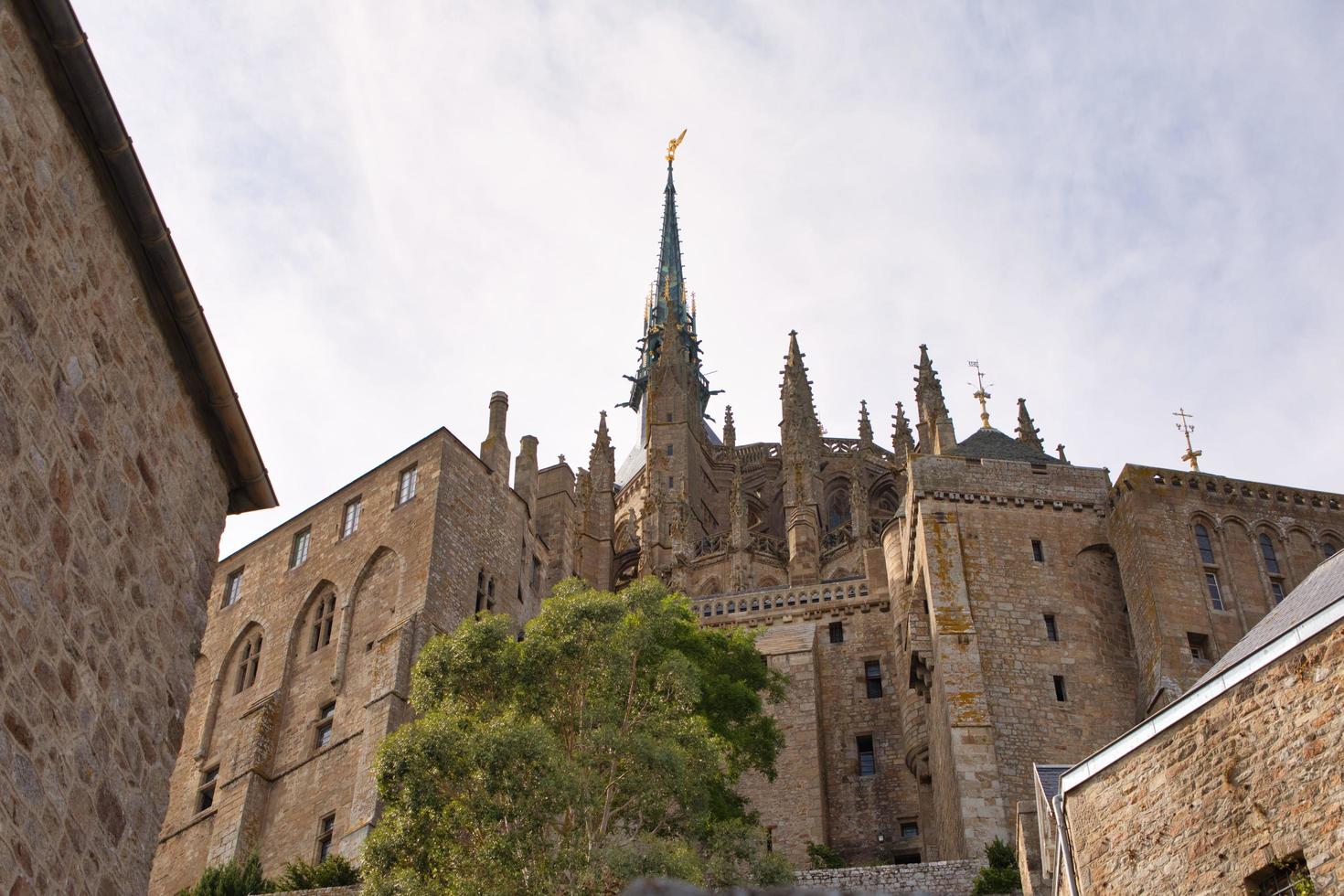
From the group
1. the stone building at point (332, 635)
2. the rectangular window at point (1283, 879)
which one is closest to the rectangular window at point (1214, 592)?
the stone building at point (332, 635)

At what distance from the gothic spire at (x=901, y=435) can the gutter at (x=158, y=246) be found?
55.6 metres

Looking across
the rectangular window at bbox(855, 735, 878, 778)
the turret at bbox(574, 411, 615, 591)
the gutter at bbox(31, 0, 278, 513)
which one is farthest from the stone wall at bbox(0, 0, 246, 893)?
the turret at bbox(574, 411, 615, 591)

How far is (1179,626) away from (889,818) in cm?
857

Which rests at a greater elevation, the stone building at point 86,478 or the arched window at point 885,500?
the arched window at point 885,500

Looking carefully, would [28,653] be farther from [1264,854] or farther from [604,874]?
[604,874]

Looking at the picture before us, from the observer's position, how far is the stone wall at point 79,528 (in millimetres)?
8633

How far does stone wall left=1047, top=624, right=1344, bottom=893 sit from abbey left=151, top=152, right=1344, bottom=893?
45.2ft

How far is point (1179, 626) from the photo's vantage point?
110ft

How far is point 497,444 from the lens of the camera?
141 feet

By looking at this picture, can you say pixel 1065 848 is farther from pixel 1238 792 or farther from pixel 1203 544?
pixel 1203 544

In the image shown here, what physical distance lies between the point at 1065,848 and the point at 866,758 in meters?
21.3

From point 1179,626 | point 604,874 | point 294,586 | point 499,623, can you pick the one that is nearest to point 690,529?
point 294,586

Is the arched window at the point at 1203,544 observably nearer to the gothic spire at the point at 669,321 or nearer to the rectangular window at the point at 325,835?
the rectangular window at the point at 325,835

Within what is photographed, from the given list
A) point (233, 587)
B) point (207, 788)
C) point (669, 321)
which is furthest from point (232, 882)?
point (669, 321)
